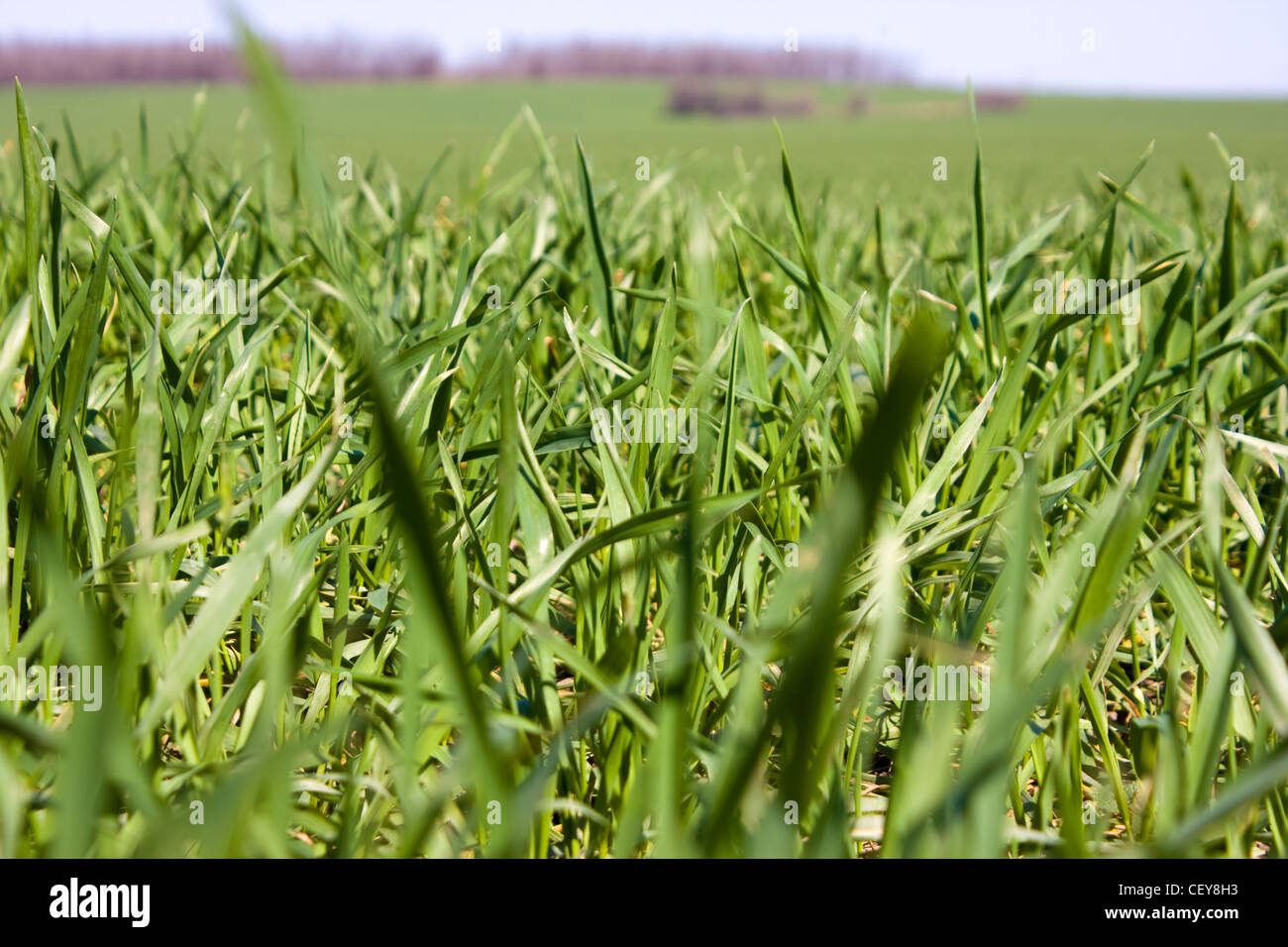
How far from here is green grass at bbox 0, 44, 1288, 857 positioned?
0.55 m

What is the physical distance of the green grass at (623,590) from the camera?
55cm

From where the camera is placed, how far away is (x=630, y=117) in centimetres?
3888

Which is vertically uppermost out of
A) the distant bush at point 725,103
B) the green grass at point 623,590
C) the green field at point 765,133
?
the distant bush at point 725,103

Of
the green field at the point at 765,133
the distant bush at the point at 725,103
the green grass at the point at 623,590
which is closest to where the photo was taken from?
the green grass at the point at 623,590

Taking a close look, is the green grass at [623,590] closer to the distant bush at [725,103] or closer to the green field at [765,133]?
the green field at [765,133]

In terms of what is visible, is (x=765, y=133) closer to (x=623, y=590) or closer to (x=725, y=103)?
(x=725, y=103)

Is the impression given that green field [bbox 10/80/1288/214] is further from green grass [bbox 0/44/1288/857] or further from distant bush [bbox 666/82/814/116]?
distant bush [bbox 666/82/814/116]

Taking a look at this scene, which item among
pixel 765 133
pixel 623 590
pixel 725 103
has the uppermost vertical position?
pixel 725 103

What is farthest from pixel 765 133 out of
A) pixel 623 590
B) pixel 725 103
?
pixel 623 590

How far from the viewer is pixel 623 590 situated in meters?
0.92

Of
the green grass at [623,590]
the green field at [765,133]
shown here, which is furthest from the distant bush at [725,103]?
the green grass at [623,590]

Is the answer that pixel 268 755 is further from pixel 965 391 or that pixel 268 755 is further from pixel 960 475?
pixel 965 391

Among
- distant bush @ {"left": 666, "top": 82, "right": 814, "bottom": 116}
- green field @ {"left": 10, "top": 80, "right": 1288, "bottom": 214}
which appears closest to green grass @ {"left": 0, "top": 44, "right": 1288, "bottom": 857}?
green field @ {"left": 10, "top": 80, "right": 1288, "bottom": 214}

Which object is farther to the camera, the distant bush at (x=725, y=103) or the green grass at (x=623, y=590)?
the distant bush at (x=725, y=103)
